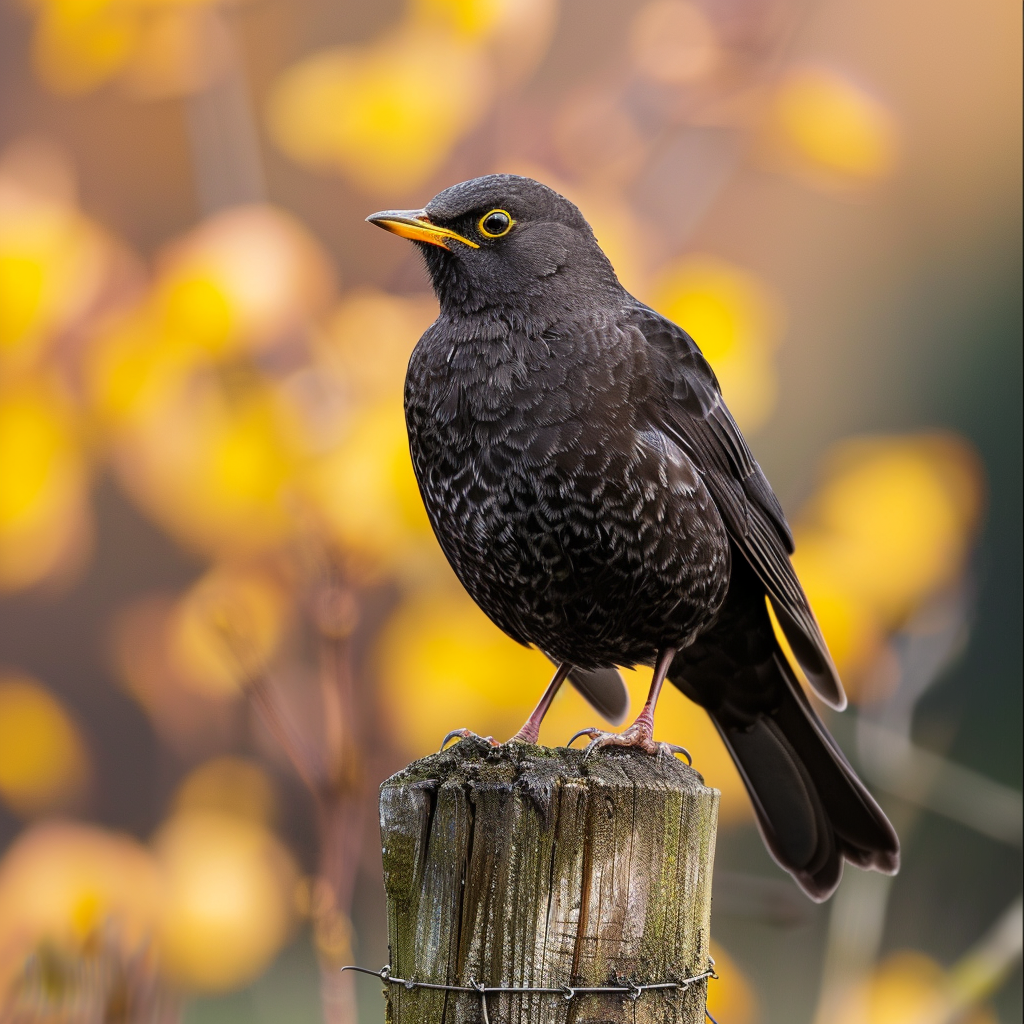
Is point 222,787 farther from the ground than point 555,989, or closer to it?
farther from the ground

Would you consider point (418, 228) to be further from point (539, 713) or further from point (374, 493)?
point (539, 713)

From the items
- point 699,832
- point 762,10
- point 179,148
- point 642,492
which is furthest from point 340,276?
point 699,832

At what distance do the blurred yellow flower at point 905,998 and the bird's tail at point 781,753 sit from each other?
1.83 feet

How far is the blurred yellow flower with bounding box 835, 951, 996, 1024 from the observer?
355cm

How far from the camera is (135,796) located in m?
5.37

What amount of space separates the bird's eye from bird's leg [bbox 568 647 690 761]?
1.18 meters

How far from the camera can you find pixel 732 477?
3.34 meters

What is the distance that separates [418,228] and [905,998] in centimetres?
317

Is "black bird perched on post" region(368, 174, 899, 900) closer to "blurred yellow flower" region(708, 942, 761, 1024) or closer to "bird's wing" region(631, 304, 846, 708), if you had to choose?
"bird's wing" region(631, 304, 846, 708)

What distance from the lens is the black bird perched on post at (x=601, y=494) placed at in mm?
2863

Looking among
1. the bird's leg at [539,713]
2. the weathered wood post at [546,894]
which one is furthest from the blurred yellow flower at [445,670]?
the weathered wood post at [546,894]

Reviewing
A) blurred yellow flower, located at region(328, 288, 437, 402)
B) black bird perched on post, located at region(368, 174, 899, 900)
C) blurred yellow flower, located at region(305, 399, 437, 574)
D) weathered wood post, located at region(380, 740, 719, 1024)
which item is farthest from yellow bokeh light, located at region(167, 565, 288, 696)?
weathered wood post, located at region(380, 740, 719, 1024)

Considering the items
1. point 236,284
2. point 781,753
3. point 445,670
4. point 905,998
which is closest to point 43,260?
point 236,284

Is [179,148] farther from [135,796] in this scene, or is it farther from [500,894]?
[500,894]
